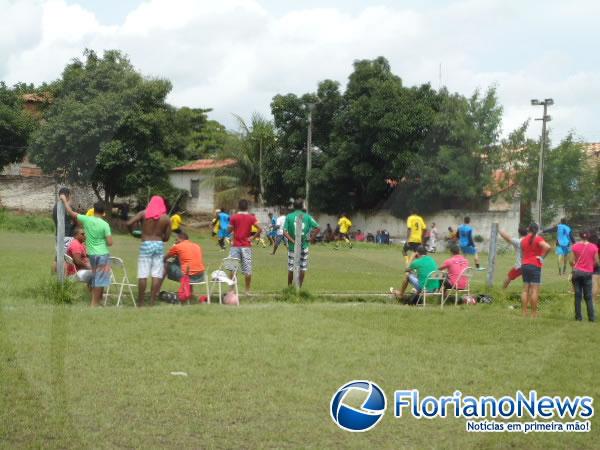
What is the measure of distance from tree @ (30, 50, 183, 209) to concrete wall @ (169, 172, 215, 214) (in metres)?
11.0

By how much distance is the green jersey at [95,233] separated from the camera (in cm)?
1147

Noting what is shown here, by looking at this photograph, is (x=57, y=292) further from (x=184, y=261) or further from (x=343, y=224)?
(x=343, y=224)

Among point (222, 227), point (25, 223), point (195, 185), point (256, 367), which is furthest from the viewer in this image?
point (195, 185)

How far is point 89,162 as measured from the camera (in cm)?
2447

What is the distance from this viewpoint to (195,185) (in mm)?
47344

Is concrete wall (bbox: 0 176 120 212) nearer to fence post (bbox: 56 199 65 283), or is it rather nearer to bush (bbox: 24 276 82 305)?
bush (bbox: 24 276 82 305)

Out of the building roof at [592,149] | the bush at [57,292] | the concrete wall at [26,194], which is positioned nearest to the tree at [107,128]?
the bush at [57,292]

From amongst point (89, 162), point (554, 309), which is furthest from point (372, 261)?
point (554, 309)

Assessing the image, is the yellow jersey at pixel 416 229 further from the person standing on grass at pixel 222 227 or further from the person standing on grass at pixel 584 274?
the person standing on grass at pixel 584 274

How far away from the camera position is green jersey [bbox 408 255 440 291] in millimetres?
13391

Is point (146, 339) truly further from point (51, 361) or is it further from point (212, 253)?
point (212, 253)

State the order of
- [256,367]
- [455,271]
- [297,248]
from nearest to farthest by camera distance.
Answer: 1. [256,367]
2. [297,248]
3. [455,271]

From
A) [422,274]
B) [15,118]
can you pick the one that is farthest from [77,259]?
[15,118]

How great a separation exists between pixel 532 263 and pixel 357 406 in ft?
22.3
